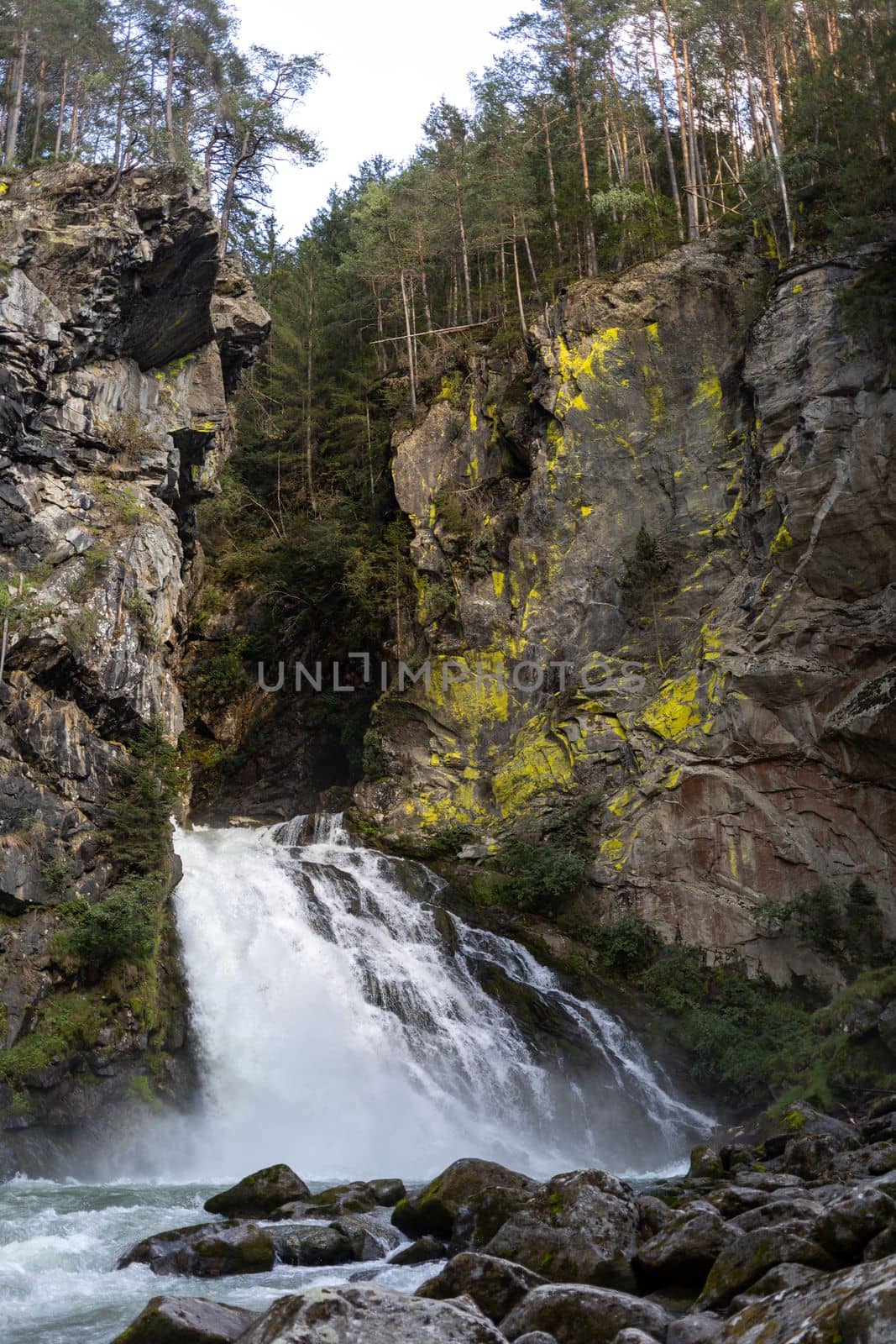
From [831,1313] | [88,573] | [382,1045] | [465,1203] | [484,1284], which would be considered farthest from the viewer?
[88,573]

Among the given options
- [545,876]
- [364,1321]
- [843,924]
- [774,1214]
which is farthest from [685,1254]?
[545,876]

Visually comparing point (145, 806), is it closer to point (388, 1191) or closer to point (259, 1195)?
point (259, 1195)

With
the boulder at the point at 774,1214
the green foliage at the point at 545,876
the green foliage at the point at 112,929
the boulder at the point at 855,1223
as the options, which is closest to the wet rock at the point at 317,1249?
the boulder at the point at 774,1214

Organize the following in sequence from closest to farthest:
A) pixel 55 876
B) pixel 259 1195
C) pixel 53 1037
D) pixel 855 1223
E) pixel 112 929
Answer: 1. pixel 855 1223
2. pixel 259 1195
3. pixel 53 1037
4. pixel 112 929
5. pixel 55 876

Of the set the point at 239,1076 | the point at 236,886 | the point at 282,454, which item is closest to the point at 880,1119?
the point at 239,1076

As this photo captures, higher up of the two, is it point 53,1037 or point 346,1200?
point 53,1037

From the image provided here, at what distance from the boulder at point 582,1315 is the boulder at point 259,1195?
5309mm

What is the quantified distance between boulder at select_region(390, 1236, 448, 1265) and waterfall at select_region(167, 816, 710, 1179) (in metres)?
5.47

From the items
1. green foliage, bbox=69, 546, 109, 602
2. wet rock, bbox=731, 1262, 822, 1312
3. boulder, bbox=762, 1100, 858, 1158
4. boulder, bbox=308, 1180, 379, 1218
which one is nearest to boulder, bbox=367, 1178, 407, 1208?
boulder, bbox=308, 1180, 379, 1218

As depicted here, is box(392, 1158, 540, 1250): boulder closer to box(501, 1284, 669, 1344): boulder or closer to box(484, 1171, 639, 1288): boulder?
box(484, 1171, 639, 1288): boulder

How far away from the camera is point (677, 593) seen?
24.6 metres

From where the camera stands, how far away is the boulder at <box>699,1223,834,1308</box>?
690cm

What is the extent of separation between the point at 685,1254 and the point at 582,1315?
147cm

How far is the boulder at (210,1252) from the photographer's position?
30.4 ft
